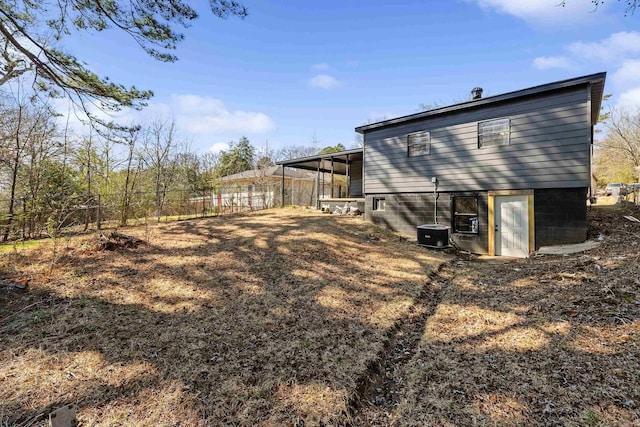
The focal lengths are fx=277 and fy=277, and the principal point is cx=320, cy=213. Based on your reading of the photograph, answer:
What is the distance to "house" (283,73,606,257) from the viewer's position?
7.10 metres

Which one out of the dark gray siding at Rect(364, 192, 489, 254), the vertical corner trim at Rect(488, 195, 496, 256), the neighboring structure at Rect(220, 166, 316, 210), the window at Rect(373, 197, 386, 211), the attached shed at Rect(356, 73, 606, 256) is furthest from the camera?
the neighboring structure at Rect(220, 166, 316, 210)

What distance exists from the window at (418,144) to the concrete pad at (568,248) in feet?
14.5

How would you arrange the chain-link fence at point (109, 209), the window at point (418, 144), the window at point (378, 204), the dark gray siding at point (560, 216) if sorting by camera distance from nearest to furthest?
the chain-link fence at point (109, 209) < the dark gray siding at point (560, 216) < the window at point (418, 144) < the window at point (378, 204)

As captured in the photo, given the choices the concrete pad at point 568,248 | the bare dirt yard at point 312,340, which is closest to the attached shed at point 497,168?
the concrete pad at point 568,248

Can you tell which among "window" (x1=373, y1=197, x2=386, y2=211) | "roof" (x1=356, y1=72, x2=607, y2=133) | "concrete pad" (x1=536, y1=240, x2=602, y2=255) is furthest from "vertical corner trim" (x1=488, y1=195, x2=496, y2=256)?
"window" (x1=373, y1=197, x2=386, y2=211)

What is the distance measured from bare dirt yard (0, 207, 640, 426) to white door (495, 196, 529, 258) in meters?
1.55

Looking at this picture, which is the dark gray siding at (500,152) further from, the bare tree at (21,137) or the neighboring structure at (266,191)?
the bare tree at (21,137)

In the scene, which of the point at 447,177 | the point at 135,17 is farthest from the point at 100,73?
the point at 447,177

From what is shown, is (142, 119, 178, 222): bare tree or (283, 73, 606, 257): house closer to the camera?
(283, 73, 606, 257): house

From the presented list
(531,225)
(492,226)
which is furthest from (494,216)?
(531,225)

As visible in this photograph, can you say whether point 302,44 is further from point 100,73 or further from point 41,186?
point 41,186

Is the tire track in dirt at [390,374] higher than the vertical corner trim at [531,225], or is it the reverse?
the vertical corner trim at [531,225]

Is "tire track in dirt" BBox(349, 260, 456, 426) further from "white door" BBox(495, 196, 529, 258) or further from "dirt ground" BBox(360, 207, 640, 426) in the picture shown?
"white door" BBox(495, 196, 529, 258)

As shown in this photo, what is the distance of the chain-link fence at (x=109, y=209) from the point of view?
6836 millimetres
